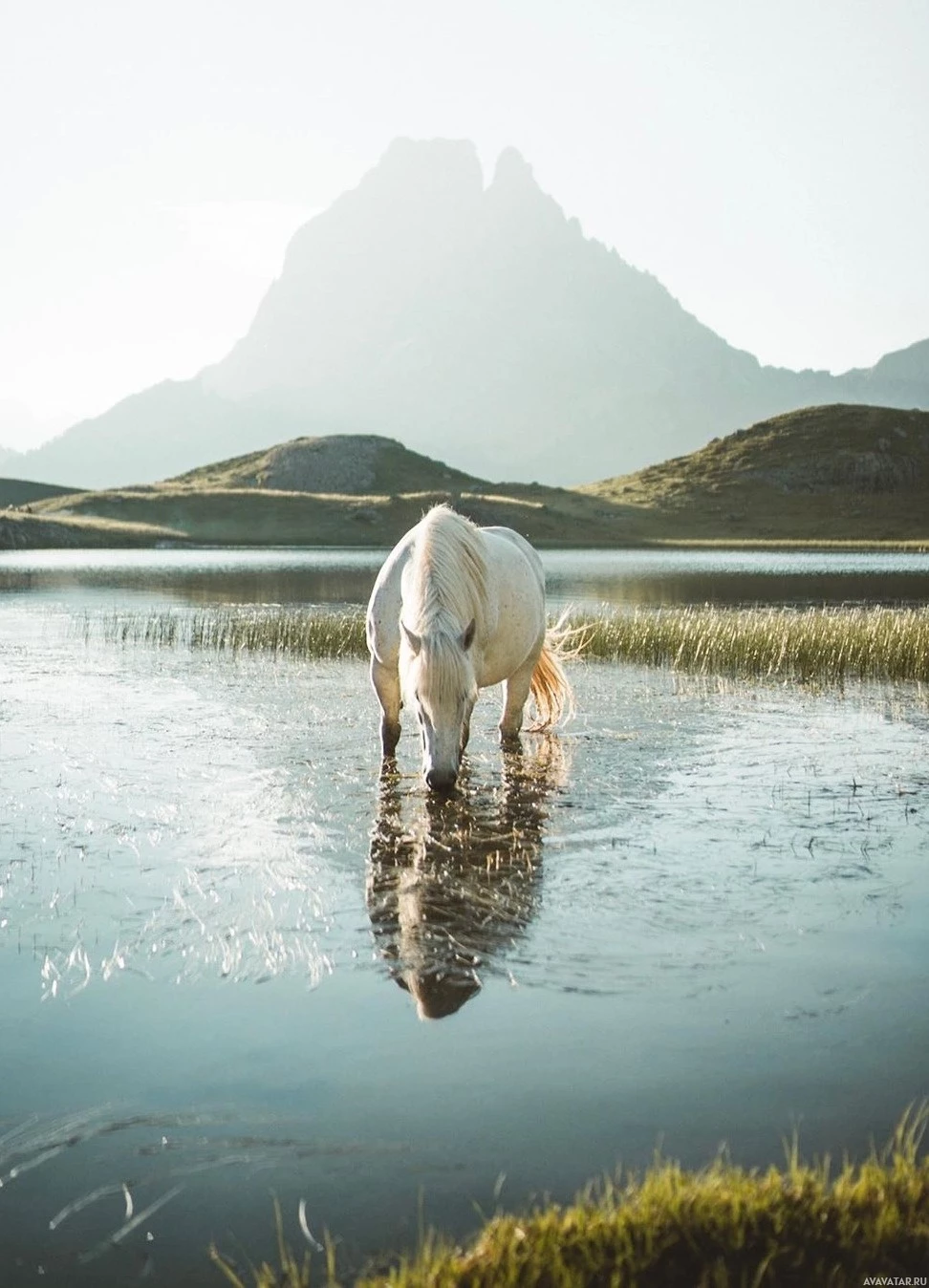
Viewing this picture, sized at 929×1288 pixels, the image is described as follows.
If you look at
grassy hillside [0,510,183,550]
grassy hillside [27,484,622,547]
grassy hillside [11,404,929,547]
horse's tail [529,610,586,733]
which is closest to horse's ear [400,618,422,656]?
horse's tail [529,610,586,733]

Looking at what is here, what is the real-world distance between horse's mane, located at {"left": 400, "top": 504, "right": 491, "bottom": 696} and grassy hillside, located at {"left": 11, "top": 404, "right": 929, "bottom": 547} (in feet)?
283

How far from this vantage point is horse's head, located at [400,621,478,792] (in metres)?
8.71

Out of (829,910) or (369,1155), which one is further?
(829,910)

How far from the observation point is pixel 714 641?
73.3ft

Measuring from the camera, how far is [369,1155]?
4.42 m

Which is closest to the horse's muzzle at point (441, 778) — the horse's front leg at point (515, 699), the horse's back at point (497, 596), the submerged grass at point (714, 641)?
the horse's back at point (497, 596)

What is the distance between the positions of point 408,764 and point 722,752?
377 centimetres

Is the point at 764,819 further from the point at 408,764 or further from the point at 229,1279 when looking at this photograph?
the point at 229,1279

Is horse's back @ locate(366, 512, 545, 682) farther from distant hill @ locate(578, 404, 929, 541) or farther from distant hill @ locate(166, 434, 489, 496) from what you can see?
distant hill @ locate(166, 434, 489, 496)

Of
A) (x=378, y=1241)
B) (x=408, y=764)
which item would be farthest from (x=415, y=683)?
(x=378, y=1241)

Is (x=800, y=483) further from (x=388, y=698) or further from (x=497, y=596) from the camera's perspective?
(x=388, y=698)

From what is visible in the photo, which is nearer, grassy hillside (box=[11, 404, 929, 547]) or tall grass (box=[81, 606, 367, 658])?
tall grass (box=[81, 606, 367, 658])

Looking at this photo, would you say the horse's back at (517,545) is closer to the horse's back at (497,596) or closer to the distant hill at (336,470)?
the horse's back at (497,596)

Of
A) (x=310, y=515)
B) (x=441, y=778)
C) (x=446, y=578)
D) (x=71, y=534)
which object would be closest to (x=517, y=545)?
(x=446, y=578)
